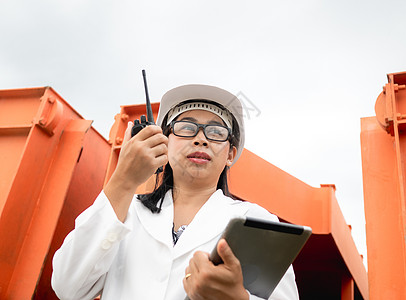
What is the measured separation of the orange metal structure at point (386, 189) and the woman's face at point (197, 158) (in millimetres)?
1215

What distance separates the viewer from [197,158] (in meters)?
1.88

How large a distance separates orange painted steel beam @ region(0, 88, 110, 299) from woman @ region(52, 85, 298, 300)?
1584 mm

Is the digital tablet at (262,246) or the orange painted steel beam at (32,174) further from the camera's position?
the orange painted steel beam at (32,174)

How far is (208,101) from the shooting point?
2.10 metres

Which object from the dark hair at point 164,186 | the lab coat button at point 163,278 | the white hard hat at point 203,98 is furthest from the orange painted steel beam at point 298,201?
the lab coat button at point 163,278

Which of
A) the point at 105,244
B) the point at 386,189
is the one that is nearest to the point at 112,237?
the point at 105,244

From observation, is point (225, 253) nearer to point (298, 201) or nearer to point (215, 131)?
point (215, 131)

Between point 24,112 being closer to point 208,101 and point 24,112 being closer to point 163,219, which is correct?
point 208,101

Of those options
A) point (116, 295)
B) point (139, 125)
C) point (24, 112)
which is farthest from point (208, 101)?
point (24, 112)

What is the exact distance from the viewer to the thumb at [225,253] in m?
1.11

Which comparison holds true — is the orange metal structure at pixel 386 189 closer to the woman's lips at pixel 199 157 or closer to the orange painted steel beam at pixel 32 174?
the woman's lips at pixel 199 157

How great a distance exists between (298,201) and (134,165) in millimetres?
2902

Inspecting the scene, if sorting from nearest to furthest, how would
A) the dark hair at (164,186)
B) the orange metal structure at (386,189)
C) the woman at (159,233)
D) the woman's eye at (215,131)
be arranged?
1. the woman at (159,233)
2. the dark hair at (164,186)
3. the woman's eye at (215,131)
4. the orange metal structure at (386,189)

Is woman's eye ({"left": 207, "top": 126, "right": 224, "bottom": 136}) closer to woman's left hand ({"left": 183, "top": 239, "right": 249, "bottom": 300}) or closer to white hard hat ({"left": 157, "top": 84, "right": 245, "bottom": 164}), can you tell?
white hard hat ({"left": 157, "top": 84, "right": 245, "bottom": 164})
